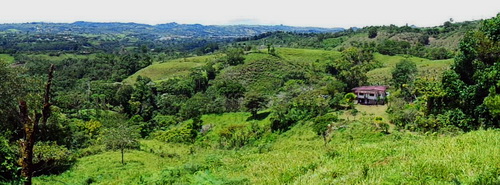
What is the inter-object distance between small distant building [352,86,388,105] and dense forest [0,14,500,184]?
86.8 inches

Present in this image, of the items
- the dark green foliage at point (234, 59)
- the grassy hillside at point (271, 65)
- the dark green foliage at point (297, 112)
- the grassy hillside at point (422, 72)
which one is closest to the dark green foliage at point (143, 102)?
the grassy hillside at point (271, 65)

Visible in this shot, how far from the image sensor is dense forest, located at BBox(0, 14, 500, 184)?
7750 millimetres

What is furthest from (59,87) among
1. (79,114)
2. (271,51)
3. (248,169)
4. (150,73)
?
(248,169)

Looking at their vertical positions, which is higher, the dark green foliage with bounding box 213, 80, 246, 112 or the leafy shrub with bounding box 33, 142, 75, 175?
the leafy shrub with bounding box 33, 142, 75, 175

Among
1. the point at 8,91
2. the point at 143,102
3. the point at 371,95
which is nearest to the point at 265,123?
the point at 371,95

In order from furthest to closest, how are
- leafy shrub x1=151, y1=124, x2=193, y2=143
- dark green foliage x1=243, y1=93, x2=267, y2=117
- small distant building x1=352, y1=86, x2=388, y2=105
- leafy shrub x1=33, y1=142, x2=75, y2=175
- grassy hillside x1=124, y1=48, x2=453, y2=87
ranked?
grassy hillside x1=124, y1=48, x2=453, y2=87 < small distant building x1=352, y1=86, x2=388, y2=105 < dark green foliage x1=243, y1=93, x2=267, y2=117 < leafy shrub x1=151, y1=124, x2=193, y2=143 < leafy shrub x1=33, y1=142, x2=75, y2=175

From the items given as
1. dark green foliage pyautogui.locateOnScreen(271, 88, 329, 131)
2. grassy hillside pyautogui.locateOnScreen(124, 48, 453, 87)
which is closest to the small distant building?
dark green foliage pyautogui.locateOnScreen(271, 88, 329, 131)

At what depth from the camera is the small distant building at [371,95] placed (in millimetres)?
50975

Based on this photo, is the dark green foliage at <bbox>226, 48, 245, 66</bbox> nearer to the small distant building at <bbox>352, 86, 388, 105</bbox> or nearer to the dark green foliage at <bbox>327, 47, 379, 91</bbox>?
the dark green foliage at <bbox>327, 47, 379, 91</bbox>

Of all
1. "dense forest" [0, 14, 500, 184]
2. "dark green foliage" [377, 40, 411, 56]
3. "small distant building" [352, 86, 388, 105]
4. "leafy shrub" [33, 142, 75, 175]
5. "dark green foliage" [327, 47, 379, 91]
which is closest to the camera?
"dense forest" [0, 14, 500, 184]

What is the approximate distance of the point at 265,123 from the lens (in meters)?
45.3

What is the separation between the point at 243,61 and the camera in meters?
101

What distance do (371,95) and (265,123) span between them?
1763cm

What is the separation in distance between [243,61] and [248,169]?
300 feet
